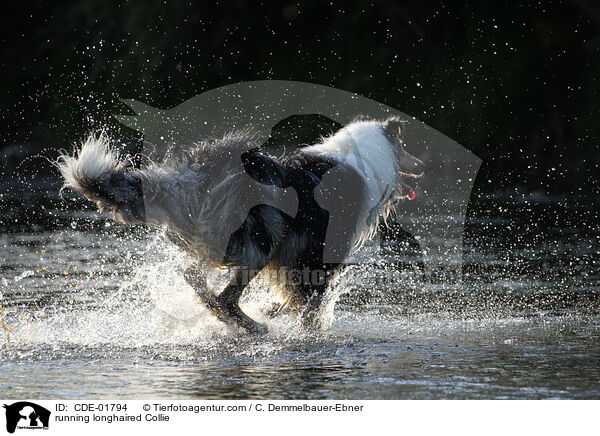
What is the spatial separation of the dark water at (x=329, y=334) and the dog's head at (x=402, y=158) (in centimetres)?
91

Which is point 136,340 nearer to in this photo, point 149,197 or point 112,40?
point 149,197

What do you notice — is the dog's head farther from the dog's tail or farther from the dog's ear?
the dog's tail

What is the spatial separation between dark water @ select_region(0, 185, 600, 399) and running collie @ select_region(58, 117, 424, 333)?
0.32 m

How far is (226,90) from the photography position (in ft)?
55.3

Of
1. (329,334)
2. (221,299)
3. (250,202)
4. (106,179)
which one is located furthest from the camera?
(329,334)

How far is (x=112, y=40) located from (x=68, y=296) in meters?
11.9

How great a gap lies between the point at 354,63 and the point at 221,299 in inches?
489

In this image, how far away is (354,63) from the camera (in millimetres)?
17266
